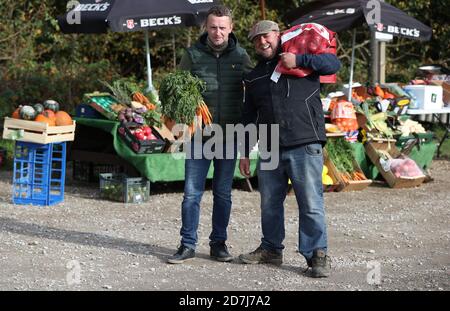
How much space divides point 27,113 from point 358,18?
16.8 ft

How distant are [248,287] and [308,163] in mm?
1027

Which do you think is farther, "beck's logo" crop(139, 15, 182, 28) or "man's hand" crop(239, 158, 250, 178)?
"beck's logo" crop(139, 15, 182, 28)

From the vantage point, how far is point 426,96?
1404cm

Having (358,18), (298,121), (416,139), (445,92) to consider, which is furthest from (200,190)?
(445,92)

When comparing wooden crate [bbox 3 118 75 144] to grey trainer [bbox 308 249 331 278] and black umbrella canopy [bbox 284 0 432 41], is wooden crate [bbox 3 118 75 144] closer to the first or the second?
grey trainer [bbox 308 249 331 278]

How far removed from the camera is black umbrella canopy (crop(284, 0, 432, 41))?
43.1ft

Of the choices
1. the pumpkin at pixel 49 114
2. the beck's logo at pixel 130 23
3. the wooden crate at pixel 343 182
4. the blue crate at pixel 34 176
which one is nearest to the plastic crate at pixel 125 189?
the blue crate at pixel 34 176

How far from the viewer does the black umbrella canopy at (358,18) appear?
43.1 ft

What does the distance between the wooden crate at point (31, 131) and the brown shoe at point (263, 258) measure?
10.9ft

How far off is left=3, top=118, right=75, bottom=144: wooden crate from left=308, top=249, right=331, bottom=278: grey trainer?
390 cm

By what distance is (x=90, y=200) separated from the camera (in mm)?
10750

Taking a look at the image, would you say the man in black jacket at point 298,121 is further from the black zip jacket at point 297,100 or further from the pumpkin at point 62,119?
the pumpkin at point 62,119

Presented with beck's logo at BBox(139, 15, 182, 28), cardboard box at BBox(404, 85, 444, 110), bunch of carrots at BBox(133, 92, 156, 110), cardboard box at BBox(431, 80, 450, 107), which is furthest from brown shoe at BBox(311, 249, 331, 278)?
cardboard box at BBox(431, 80, 450, 107)

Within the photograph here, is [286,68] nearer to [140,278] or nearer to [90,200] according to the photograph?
[140,278]
